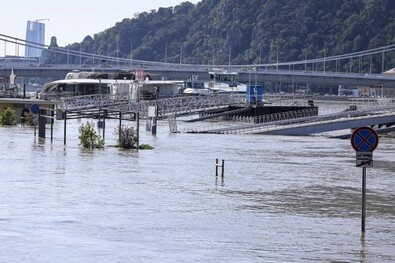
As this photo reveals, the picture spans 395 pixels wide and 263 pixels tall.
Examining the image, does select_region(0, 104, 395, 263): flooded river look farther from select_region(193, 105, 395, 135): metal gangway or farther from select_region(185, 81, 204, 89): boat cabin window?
select_region(185, 81, 204, 89): boat cabin window

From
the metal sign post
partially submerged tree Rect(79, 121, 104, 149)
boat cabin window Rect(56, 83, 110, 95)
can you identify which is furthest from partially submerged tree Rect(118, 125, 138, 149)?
boat cabin window Rect(56, 83, 110, 95)

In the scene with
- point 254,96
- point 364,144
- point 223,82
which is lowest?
point 364,144

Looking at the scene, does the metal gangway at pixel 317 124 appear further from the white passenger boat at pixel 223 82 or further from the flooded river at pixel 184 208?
the white passenger boat at pixel 223 82

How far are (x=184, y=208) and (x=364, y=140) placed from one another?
600cm

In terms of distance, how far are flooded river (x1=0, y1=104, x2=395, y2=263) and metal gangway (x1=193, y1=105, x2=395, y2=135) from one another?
26019 mm

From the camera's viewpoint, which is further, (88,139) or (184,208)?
(88,139)

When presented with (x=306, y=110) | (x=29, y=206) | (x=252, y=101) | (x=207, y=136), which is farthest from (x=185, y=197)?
(x=252, y=101)

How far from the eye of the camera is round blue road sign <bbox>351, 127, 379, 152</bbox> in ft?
73.0

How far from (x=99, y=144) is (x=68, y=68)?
113m

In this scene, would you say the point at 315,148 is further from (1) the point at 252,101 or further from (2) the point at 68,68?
(2) the point at 68,68

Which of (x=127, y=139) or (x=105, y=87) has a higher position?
(x=105, y=87)

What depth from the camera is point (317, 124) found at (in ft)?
247

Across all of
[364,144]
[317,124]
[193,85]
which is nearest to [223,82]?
[193,85]

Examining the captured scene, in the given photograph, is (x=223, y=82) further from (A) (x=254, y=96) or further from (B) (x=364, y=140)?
(B) (x=364, y=140)
